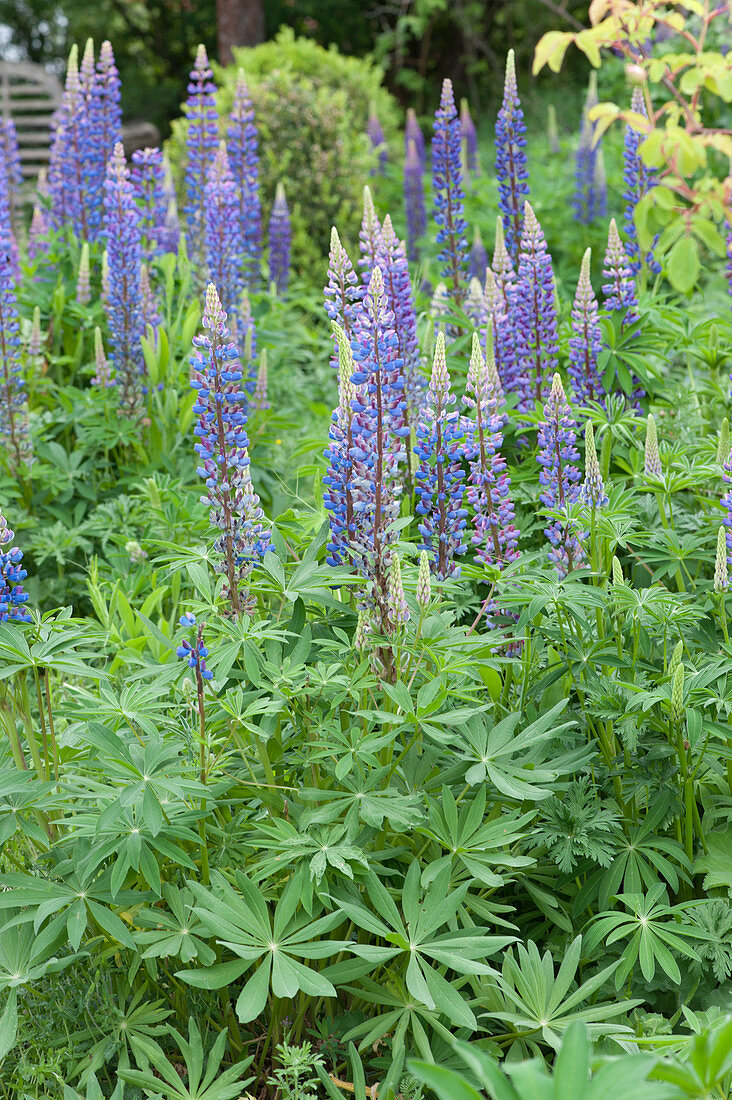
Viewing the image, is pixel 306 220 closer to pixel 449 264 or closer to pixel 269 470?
pixel 449 264

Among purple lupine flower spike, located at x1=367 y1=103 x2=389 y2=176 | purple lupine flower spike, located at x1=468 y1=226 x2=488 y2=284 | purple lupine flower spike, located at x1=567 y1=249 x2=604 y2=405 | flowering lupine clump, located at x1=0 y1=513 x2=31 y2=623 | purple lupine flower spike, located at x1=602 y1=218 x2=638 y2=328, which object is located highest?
purple lupine flower spike, located at x1=367 y1=103 x2=389 y2=176

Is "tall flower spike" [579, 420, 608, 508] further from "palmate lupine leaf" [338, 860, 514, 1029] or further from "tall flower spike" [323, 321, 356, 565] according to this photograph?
"palmate lupine leaf" [338, 860, 514, 1029]

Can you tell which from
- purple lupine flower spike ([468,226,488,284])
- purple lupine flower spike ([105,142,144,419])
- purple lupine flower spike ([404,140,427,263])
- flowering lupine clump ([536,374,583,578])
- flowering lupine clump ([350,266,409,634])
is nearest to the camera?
flowering lupine clump ([350,266,409,634])

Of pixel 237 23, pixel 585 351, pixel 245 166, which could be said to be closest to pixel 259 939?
pixel 585 351

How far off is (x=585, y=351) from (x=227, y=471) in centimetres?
176

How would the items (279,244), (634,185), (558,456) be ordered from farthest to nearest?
(279,244)
(634,185)
(558,456)

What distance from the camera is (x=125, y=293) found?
4570 millimetres

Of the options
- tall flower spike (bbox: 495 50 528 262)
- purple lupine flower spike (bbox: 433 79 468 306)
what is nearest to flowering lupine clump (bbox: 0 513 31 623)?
purple lupine flower spike (bbox: 433 79 468 306)

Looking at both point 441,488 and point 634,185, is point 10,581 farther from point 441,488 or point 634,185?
point 634,185

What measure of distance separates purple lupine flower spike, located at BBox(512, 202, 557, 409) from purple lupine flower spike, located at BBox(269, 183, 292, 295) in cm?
301

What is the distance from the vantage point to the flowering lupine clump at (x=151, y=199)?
205 inches

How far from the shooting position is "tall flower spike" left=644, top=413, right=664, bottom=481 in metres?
3.10

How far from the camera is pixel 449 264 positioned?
195 inches

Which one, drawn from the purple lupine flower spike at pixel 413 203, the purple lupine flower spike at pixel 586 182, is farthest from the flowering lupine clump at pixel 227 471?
the purple lupine flower spike at pixel 413 203
